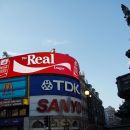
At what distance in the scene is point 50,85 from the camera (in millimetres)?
52719

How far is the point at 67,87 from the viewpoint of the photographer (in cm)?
5469

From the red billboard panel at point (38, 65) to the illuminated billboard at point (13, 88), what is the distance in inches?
45.0

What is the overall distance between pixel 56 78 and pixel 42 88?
11.4 ft

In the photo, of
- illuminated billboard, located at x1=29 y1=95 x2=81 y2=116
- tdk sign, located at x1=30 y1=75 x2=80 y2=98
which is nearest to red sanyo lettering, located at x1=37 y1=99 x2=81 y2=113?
illuminated billboard, located at x1=29 y1=95 x2=81 y2=116

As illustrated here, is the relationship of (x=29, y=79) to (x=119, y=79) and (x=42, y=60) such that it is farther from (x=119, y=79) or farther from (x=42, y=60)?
(x=119, y=79)

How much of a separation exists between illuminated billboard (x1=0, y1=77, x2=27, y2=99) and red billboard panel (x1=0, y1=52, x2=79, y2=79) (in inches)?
45.0

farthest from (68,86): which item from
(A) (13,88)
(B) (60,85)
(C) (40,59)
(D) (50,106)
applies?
(A) (13,88)

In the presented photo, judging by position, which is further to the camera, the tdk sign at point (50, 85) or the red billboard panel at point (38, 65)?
the red billboard panel at point (38, 65)

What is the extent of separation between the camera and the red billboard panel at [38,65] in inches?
2111

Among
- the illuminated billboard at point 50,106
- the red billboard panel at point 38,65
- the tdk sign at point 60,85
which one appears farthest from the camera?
the red billboard panel at point 38,65

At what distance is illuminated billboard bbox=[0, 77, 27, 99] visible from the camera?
5278 centimetres

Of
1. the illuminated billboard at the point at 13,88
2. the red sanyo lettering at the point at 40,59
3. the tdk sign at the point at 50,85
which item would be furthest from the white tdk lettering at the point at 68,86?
the illuminated billboard at the point at 13,88

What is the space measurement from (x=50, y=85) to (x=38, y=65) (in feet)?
15.1

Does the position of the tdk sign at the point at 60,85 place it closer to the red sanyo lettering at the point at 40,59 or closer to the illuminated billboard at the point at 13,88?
the illuminated billboard at the point at 13,88
